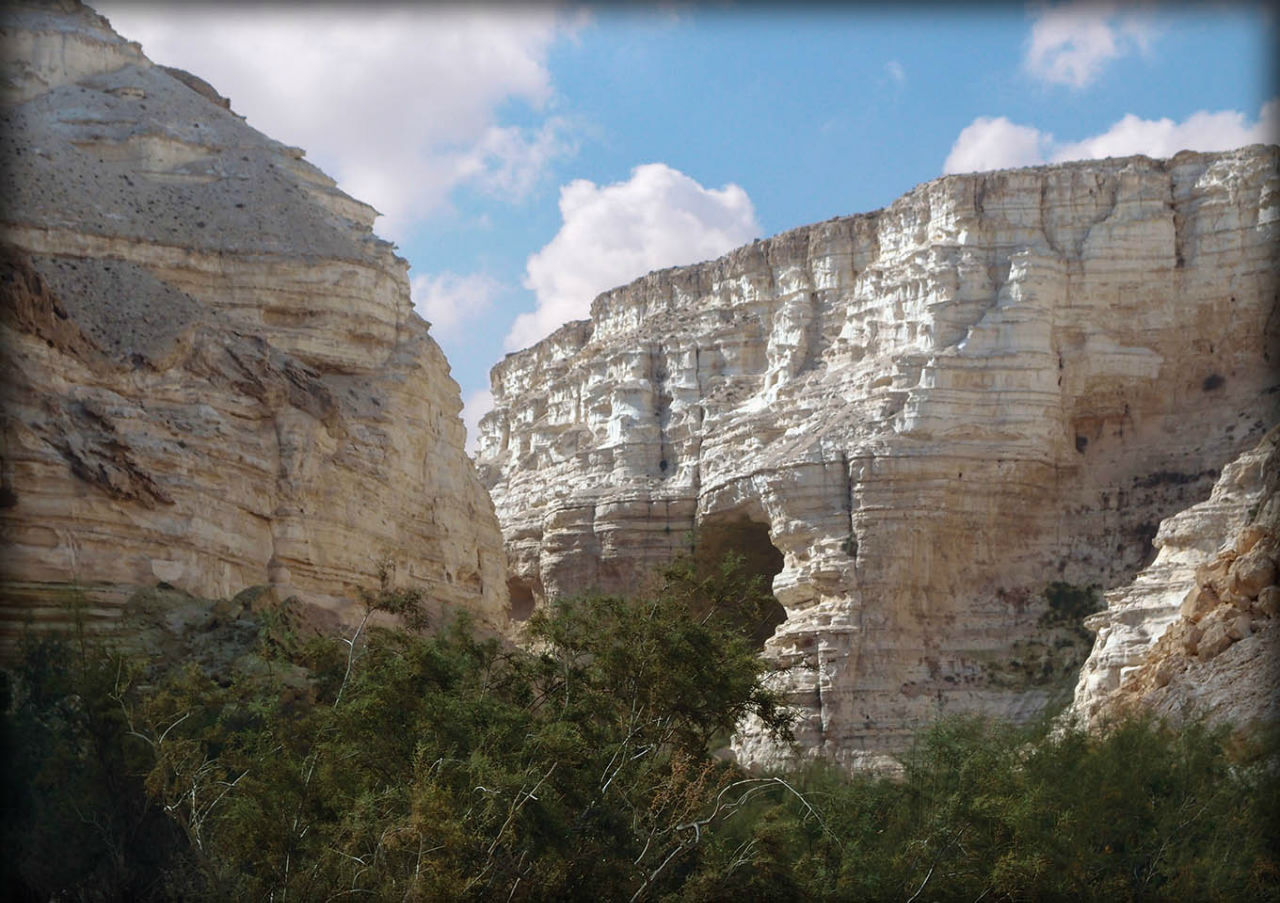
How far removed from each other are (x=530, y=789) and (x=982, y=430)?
43160 millimetres

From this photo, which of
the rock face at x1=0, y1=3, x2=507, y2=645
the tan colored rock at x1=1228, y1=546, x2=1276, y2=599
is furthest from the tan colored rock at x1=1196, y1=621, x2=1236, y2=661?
the rock face at x1=0, y1=3, x2=507, y2=645

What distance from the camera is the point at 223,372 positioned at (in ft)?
139

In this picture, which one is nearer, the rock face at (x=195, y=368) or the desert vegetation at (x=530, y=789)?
the desert vegetation at (x=530, y=789)

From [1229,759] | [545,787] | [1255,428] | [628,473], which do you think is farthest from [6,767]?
[628,473]

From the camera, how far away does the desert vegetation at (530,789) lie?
24.3 metres

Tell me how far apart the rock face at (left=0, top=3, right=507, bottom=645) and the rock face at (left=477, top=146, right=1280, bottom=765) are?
46.7 feet

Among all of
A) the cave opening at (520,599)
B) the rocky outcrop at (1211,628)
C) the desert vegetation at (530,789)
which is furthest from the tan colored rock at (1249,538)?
the cave opening at (520,599)

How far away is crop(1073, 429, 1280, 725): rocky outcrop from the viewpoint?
38.8 meters

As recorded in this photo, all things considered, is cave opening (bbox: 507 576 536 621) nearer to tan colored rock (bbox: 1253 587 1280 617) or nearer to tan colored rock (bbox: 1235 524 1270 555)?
tan colored rock (bbox: 1235 524 1270 555)

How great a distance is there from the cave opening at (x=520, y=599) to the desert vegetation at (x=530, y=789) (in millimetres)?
43601

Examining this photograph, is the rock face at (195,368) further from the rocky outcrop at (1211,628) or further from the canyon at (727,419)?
the rocky outcrop at (1211,628)

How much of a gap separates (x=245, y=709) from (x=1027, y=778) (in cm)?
1217

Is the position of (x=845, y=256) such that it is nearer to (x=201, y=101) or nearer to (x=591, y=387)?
(x=591, y=387)

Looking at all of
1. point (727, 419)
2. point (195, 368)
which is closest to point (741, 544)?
point (727, 419)
